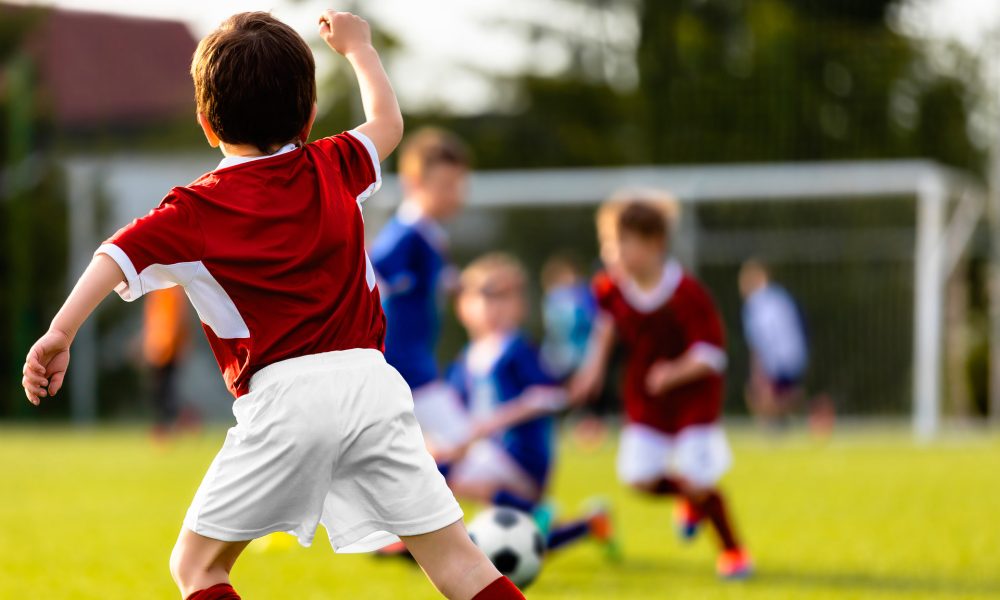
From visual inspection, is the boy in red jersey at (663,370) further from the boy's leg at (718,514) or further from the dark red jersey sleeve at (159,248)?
the dark red jersey sleeve at (159,248)

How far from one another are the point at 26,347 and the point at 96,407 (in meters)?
1.30

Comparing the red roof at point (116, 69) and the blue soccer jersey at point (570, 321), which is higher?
the red roof at point (116, 69)

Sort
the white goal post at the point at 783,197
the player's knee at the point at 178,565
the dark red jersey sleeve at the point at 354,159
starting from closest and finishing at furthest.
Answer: the player's knee at the point at 178,565 → the dark red jersey sleeve at the point at 354,159 → the white goal post at the point at 783,197

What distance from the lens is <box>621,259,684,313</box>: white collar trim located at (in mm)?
6062

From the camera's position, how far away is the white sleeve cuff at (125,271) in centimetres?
267

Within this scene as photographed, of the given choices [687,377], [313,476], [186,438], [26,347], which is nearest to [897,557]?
[687,377]

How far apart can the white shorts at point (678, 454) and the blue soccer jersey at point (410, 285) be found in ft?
3.15

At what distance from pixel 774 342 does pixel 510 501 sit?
31.6 ft

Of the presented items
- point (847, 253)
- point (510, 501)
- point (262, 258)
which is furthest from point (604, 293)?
point (847, 253)

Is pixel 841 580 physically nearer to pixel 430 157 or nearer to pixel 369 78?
pixel 430 157

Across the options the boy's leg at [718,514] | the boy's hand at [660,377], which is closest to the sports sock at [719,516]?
the boy's leg at [718,514]

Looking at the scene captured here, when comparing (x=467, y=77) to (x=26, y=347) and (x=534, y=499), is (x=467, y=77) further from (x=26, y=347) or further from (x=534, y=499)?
(x=534, y=499)

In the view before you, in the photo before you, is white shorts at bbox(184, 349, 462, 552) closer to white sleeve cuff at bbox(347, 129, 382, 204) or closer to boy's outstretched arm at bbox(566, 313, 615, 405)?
white sleeve cuff at bbox(347, 129, 382, 204)

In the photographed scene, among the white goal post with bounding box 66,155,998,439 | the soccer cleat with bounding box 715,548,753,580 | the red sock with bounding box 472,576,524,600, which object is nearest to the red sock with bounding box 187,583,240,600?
the red sock with bounding box 472,576,524,600
